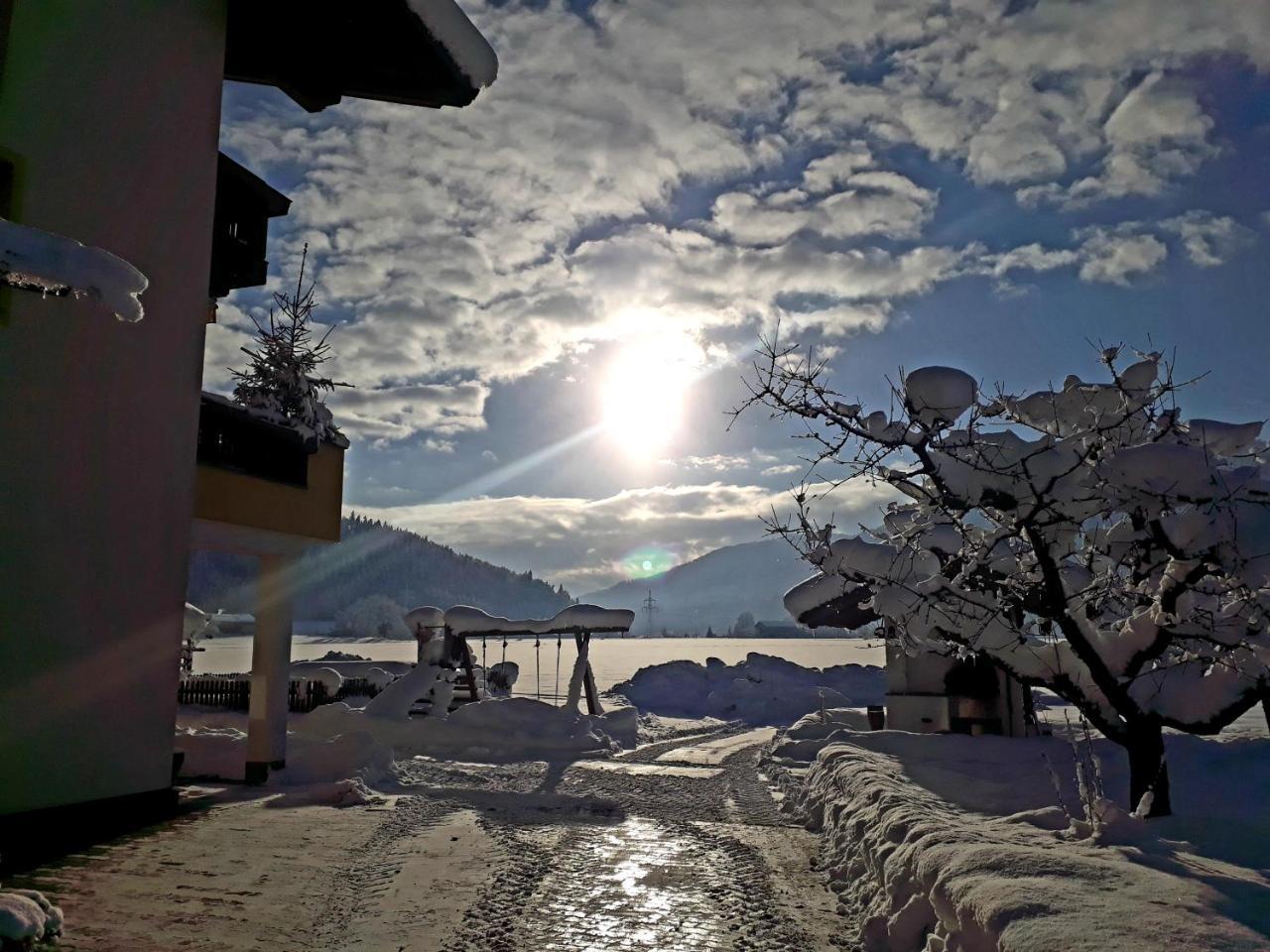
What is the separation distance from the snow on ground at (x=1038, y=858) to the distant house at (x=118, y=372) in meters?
6.64

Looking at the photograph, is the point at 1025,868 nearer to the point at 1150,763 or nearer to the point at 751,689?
the point at 1150,763

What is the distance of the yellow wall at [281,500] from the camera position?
10250 millimetres

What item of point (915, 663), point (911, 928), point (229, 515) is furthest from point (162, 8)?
point (915, 663)

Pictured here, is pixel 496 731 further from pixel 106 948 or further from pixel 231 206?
pixel 106 948

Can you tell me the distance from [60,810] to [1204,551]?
30.7ft

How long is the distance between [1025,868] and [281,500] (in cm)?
998

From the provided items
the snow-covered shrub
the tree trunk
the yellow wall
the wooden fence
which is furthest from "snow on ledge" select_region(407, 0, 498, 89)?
the snow-covered shrub

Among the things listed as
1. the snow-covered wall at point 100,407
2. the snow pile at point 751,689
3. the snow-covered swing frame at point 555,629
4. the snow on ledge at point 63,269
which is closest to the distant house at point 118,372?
the snow-covered wall at point 100,407

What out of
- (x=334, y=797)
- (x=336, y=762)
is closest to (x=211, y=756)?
(x=336, y=762)

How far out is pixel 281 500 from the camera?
11695 millimetres

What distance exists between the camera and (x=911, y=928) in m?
5.17

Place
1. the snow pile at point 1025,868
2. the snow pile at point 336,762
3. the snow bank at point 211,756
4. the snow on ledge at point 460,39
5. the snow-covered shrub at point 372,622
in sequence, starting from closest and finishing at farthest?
the snow pile at point 1025,868 → the snow on ledge at point 460,39 → the snow pile at point 336,762 → the snow bank at point 211,756 → the snow-covered shrub at point 372,622

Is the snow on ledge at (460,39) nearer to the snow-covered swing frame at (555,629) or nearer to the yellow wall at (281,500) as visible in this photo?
the yellow wall at (281,500)

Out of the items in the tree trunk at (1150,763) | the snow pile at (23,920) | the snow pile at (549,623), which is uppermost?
the snow pile at (549,623)
